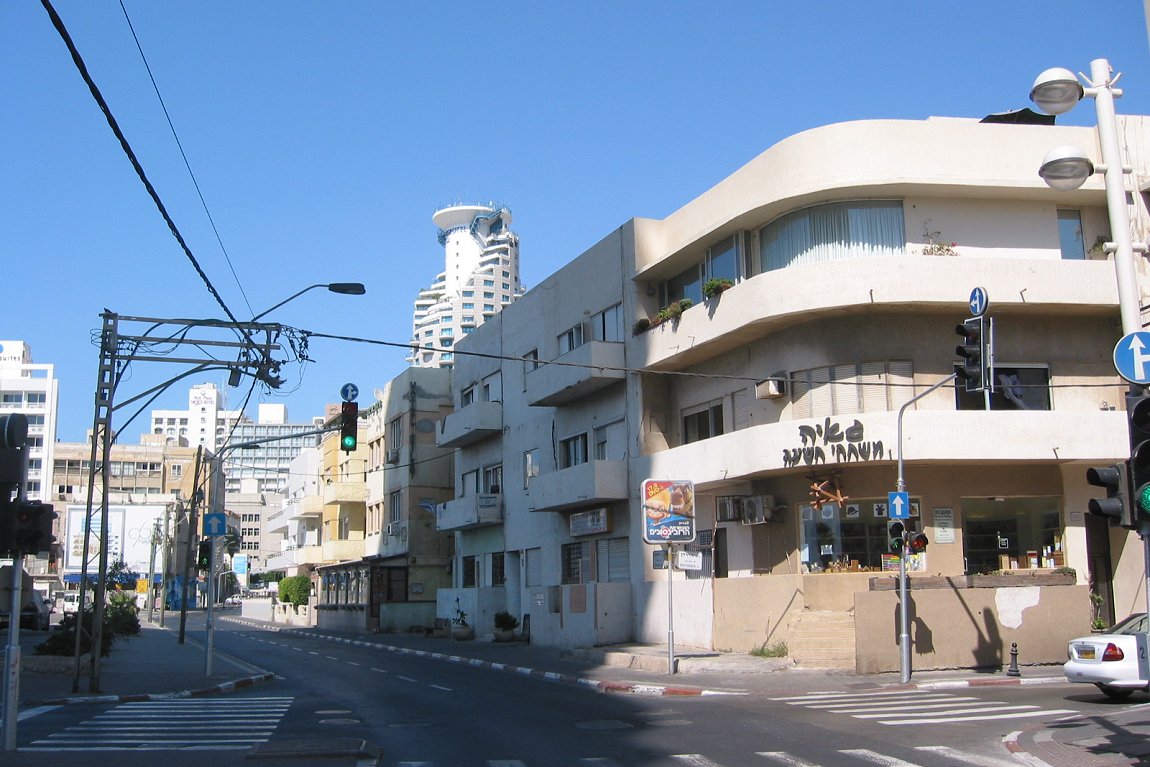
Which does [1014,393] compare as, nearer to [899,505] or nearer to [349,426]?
[899,505]

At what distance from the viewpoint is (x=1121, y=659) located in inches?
636

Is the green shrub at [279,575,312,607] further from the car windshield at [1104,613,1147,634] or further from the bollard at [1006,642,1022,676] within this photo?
the car windshield at [1104,613,1147,634]

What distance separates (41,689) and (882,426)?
17.7 m

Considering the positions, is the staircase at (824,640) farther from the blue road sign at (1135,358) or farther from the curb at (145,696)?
the blue road sign at (1135,358)

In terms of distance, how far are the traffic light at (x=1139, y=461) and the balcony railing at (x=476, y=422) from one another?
111 ft

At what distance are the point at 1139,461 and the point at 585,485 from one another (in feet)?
79.5

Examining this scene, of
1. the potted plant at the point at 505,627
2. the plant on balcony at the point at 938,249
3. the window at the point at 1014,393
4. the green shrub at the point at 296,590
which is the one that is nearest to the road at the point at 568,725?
the window at the point at 1014,393

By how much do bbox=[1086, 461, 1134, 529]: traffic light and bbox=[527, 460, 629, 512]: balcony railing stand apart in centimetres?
2254

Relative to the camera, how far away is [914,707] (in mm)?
16672

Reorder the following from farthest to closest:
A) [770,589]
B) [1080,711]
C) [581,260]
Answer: [581,260], [770,589], [1080,711]

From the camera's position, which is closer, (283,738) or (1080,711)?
(283,738)

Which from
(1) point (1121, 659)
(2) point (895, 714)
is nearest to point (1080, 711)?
(1) point (1121, 659)

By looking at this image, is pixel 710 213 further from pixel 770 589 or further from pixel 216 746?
pixel 216 746

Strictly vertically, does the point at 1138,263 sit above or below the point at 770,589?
above
